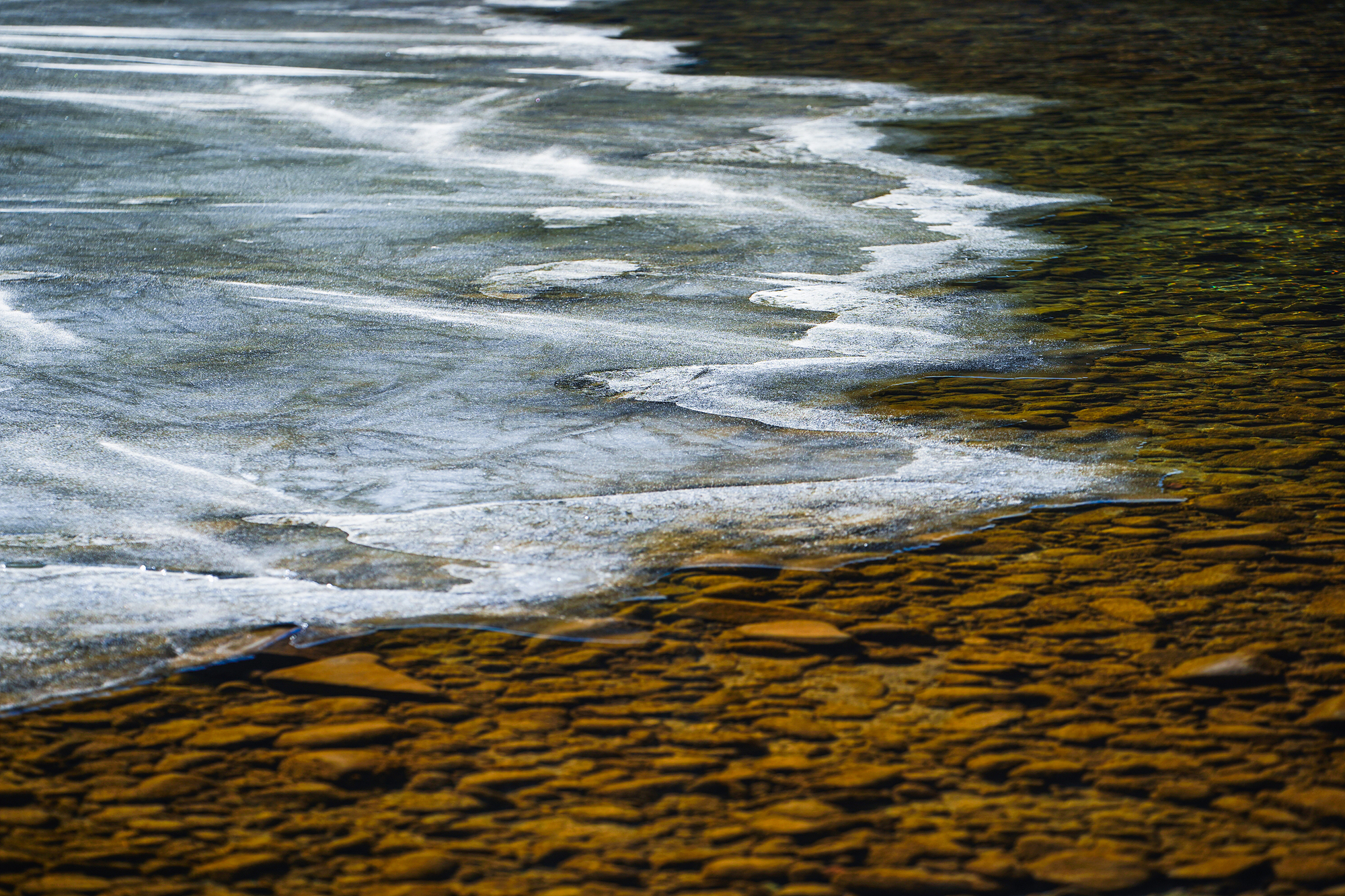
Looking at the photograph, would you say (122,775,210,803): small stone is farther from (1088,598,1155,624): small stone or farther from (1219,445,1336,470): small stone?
(1219,445,1336,470): small stone

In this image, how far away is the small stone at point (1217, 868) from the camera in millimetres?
1387

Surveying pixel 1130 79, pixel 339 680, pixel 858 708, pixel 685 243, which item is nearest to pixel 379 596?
pixel 339 680

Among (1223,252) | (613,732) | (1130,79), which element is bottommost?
(613,732)

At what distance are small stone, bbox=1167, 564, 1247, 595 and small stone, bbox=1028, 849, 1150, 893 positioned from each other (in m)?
0.66

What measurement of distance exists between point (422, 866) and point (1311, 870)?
85cm

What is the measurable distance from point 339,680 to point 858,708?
24.7 inches

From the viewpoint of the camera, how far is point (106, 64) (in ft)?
24.3

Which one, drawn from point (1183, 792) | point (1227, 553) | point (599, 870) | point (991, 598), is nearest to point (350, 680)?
point (599, 870)

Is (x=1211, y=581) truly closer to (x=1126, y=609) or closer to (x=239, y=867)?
(x=1126, y=609)

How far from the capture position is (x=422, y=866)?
143 cm

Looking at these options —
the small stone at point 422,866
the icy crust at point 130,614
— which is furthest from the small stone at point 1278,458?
the small stone at point 422,866

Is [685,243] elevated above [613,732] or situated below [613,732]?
above

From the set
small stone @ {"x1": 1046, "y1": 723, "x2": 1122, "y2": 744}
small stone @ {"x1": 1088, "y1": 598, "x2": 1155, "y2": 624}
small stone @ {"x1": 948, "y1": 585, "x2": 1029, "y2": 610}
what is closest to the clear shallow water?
small stone @ {"x1": 948, "y1": 585, "x2": 1029, "y2": 610}

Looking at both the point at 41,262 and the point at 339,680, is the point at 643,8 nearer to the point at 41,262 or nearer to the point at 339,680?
the point at 41,262
